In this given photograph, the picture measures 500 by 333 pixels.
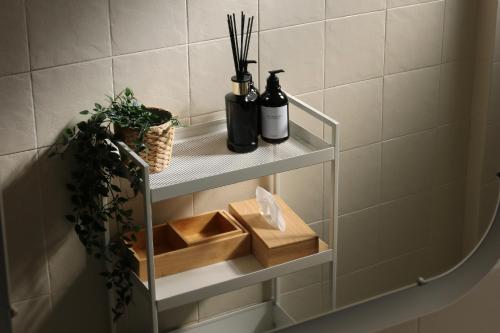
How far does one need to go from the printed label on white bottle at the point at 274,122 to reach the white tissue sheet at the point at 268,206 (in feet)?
0.28

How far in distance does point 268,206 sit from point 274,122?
13cm

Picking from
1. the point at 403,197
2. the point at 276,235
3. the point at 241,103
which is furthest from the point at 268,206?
the point at 403,197

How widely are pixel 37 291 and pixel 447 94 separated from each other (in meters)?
0.70

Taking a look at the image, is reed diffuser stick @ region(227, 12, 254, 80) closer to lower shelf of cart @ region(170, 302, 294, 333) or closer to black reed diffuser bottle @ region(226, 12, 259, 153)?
black reed diffuser bottle @ region(226, 12, 259, 153)

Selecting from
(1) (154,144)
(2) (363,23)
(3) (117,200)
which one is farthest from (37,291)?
(2) (363,23)

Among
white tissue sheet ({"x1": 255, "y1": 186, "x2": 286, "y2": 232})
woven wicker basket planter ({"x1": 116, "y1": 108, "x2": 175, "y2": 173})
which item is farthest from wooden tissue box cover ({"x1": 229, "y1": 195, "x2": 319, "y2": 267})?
woven wicker basket planter ({"x1": 116, "y1": 108, "x2": 175, "y2": 173})

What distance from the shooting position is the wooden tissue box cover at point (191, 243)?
1.09 metres

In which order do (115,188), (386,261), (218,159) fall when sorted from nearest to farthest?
(115,188), (218,159), (386,261)

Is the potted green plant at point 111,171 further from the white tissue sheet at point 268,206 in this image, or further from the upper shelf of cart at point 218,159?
the white tissue sheet at point 268,206

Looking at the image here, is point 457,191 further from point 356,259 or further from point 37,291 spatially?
point 37,291

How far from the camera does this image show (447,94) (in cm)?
126

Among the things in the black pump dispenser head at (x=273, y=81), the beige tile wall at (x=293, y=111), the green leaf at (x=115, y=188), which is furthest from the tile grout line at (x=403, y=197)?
the green leaf at (x=115, y=188)

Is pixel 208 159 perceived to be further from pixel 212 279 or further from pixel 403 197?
pixel 403 197

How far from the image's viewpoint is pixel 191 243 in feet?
3.59
